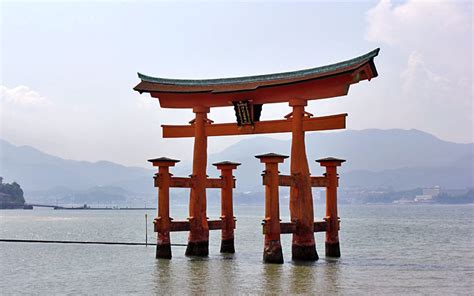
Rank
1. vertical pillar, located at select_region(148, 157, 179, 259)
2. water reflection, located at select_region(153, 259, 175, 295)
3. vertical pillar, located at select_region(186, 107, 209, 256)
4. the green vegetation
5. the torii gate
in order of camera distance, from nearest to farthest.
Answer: water reflection, located at select_region(153, 259, 175, 295)
the torii gate
vertical pillar, located at select_region(148, 157, 179, 259)
vertical pillar, located at select_region(186, 107, 209, 256)
the green vegetation

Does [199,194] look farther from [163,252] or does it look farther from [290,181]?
[290,181]

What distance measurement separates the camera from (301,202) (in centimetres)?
2250

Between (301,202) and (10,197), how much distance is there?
17922 centimetres

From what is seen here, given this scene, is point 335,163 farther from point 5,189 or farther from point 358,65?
point 5,189

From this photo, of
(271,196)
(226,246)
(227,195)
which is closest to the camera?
(271,196)

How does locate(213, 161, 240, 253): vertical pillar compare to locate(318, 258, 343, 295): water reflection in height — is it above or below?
above

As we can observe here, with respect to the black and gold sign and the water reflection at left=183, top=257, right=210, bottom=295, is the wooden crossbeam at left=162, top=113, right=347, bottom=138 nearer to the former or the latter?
the black and gold sign

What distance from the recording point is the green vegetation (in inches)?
7195

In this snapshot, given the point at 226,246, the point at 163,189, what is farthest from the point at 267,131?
the point at 226,246

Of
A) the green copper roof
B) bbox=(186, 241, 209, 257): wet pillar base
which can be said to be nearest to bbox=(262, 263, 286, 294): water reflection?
bbox=(186, 241, 209, 257): wet pillar base

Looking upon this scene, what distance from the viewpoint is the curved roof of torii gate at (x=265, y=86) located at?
2167cm

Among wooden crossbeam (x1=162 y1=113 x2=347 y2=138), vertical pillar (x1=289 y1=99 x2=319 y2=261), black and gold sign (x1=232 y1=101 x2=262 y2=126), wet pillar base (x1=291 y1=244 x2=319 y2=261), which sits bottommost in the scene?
wet pillar base (x1=291 y1=244 x2=319 y2=261)

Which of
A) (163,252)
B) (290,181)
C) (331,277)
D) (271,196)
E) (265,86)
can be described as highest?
(265,86)

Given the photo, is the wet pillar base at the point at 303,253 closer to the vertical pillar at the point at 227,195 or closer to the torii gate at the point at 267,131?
the torii gate at the point at 267,131
